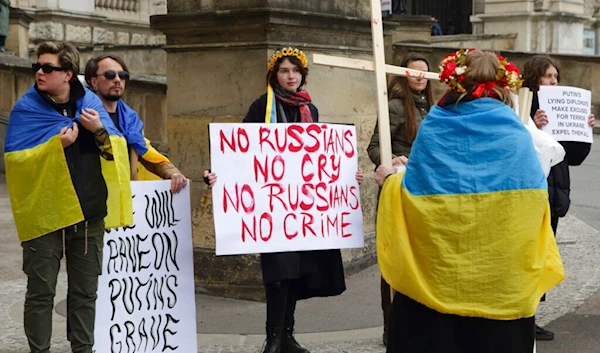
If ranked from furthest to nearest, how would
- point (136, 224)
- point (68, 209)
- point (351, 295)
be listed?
1. point (351, 295)
2. point (136, 224)
3. point (68, 209)

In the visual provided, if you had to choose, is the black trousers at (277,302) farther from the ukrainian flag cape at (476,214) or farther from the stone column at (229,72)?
the stone column at (229,72)

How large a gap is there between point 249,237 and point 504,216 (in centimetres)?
180

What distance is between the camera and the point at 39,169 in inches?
210

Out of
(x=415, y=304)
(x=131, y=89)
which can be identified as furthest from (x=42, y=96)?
(x=131, y=89)

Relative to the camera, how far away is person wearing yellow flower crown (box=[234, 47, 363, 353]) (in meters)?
5.89

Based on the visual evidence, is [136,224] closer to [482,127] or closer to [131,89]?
[482,127]

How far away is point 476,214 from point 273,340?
195 centimetres

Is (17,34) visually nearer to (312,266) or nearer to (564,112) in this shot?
(564,112)

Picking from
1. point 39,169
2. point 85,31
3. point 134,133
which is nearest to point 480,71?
point 134,133

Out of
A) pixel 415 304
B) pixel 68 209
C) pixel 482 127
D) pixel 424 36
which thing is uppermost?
pixel 424 36

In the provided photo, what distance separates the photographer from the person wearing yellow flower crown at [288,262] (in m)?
5.89

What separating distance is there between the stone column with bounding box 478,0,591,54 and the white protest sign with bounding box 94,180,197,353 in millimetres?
23094

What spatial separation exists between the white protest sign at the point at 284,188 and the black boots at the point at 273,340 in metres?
0.47

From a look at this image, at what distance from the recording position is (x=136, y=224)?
226 inches
